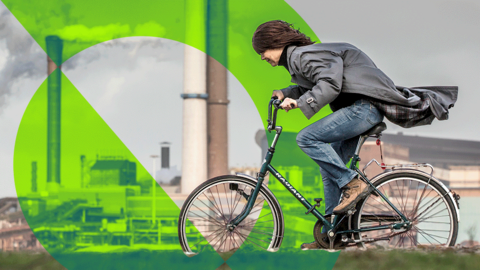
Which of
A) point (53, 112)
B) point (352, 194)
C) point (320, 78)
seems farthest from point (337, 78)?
point (53, 112)

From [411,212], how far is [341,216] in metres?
0.46

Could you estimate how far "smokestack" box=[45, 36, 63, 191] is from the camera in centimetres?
2134

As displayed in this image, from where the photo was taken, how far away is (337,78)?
2.52 meters

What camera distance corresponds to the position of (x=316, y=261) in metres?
2.67

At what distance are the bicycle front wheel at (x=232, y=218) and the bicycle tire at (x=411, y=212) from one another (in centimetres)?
54

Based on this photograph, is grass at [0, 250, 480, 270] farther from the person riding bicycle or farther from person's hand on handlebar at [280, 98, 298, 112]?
person's hand on handlebar at [280, 98, 298, 112]

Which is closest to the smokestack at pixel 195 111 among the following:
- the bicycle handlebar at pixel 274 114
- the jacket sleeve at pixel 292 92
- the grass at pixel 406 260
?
the jacket sleeve at pixel 292 92

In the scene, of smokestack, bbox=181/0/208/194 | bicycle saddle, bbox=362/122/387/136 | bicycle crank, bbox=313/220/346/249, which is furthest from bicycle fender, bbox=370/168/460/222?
smokestack, bbox=181/0/208/194

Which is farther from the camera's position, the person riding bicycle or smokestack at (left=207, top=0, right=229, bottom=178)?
smokestack at (left=207, top=0, right=229, bottom=178)

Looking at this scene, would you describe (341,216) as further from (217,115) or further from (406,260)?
(217,115)

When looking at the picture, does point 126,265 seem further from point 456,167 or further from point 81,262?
point 456,167

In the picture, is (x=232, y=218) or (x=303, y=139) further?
(x=232, y=218)

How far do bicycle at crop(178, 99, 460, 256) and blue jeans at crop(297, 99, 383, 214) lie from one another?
118 millimetres

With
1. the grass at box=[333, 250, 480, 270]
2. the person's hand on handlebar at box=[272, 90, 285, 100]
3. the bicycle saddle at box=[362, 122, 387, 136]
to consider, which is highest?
the person's hand on handlebar at box=[272, 90, 285, 100]
